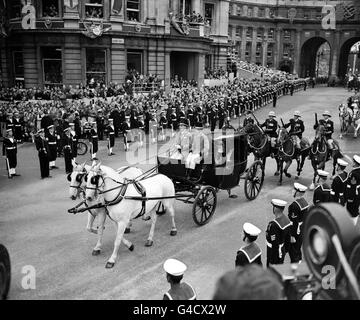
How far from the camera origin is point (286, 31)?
72750 mm

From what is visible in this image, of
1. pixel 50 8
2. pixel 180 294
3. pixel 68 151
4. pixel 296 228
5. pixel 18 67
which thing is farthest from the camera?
pixel 18 67

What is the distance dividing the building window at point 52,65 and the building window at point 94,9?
11.3 ft

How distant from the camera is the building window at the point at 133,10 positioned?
31531 mm

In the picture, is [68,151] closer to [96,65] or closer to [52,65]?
[96,65]

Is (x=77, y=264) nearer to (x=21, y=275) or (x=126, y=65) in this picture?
(x=21, y=275)

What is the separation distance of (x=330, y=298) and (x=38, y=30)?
98.2ft

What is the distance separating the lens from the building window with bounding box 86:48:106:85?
30438 millimetres

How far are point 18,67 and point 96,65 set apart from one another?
6.18 meters

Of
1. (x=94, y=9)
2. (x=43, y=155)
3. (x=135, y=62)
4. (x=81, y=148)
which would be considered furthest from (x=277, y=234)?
(x=135, y=62)

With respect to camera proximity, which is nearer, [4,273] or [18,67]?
[4,273]

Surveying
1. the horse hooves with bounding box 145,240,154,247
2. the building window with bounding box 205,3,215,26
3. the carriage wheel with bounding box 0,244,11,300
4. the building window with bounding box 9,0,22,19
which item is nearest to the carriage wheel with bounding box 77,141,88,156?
the horse hooves with bounding box 145,240,154,247

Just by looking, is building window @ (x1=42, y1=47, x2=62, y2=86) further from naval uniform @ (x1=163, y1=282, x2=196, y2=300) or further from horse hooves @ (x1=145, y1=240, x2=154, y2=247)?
naval uniform @ (x1=163, y1=282, x2=196, y2=300)

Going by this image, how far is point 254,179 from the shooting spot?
11.8 m

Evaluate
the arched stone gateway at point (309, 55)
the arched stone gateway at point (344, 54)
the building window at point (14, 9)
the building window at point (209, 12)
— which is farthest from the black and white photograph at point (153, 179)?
the arched stone gateway at point (309, 55)
